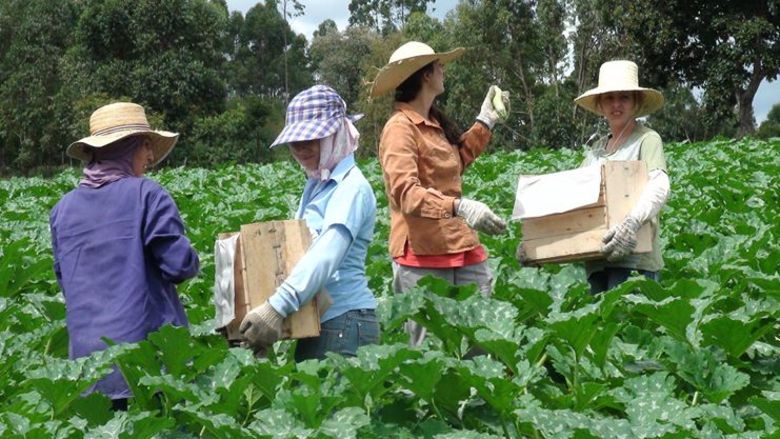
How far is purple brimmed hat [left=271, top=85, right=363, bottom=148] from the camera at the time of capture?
4.09 meters

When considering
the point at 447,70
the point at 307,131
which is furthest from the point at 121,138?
the point at 447,70

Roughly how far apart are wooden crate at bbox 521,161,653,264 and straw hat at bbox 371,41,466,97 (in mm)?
872

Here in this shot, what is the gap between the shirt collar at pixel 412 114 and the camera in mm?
5203

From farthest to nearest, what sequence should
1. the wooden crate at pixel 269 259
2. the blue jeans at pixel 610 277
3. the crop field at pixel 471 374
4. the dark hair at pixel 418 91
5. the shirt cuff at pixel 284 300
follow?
1. the blue jeans at pixel 610 277
2. the dark hair at pixel 418 91
3. the wooden crate at pixel 269 259
4. the shirt cuff at pixel 284 300
5. the crop field at pixel 471 374

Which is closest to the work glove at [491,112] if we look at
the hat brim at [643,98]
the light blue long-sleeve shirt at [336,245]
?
the hat brim at [643,98]

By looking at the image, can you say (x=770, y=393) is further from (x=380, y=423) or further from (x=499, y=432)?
(x=380, y=423)

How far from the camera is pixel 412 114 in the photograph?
521 centimetres

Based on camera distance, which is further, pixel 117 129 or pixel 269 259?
pixel 117 129

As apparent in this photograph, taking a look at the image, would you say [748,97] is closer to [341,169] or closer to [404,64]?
[404,64]

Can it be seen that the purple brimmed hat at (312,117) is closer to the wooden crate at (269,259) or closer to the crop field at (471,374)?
the wooden crate at (269,259)

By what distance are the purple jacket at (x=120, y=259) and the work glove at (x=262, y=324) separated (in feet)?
1.12

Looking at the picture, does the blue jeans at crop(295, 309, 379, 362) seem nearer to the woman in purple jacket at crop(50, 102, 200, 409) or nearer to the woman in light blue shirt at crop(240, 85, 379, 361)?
the woman in light blue shirt at crop(240, 85, 379, 361)

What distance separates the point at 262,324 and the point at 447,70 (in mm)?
46694

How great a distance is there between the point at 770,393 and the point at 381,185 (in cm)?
1197
